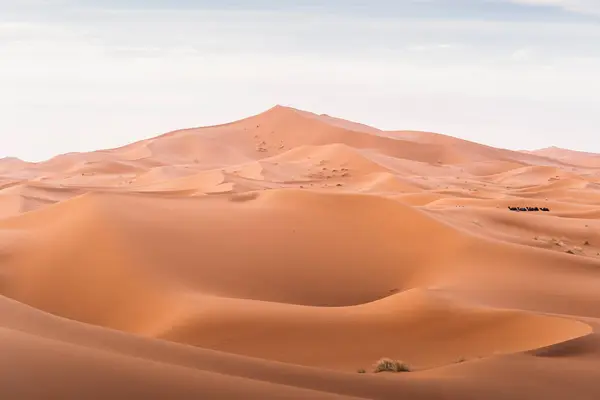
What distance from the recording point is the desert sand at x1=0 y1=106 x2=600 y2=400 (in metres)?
5.52

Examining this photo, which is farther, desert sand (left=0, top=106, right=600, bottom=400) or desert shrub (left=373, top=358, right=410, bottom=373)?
desert shrub (left=373, top=358, right=410, bottom=373)

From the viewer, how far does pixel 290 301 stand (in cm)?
1201

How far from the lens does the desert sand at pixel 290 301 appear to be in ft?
18.1

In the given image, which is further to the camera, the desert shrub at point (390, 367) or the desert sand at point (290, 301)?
the desert shrub at point (390, 367)

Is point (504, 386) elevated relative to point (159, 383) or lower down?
lower down

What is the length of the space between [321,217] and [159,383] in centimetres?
1241

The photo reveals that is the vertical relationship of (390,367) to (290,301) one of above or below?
above

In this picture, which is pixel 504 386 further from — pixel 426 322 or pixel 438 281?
pixel 438 281

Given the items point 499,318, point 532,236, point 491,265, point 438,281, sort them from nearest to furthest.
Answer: point 499,318
point 438,281
point 491,265
point 532,236

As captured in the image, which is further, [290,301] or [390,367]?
[290,301]

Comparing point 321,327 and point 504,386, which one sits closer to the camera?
point 504,386

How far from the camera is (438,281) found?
1309cm

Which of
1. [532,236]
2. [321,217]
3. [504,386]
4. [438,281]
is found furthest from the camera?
[532,236]

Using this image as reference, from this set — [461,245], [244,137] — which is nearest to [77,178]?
[244,137]
